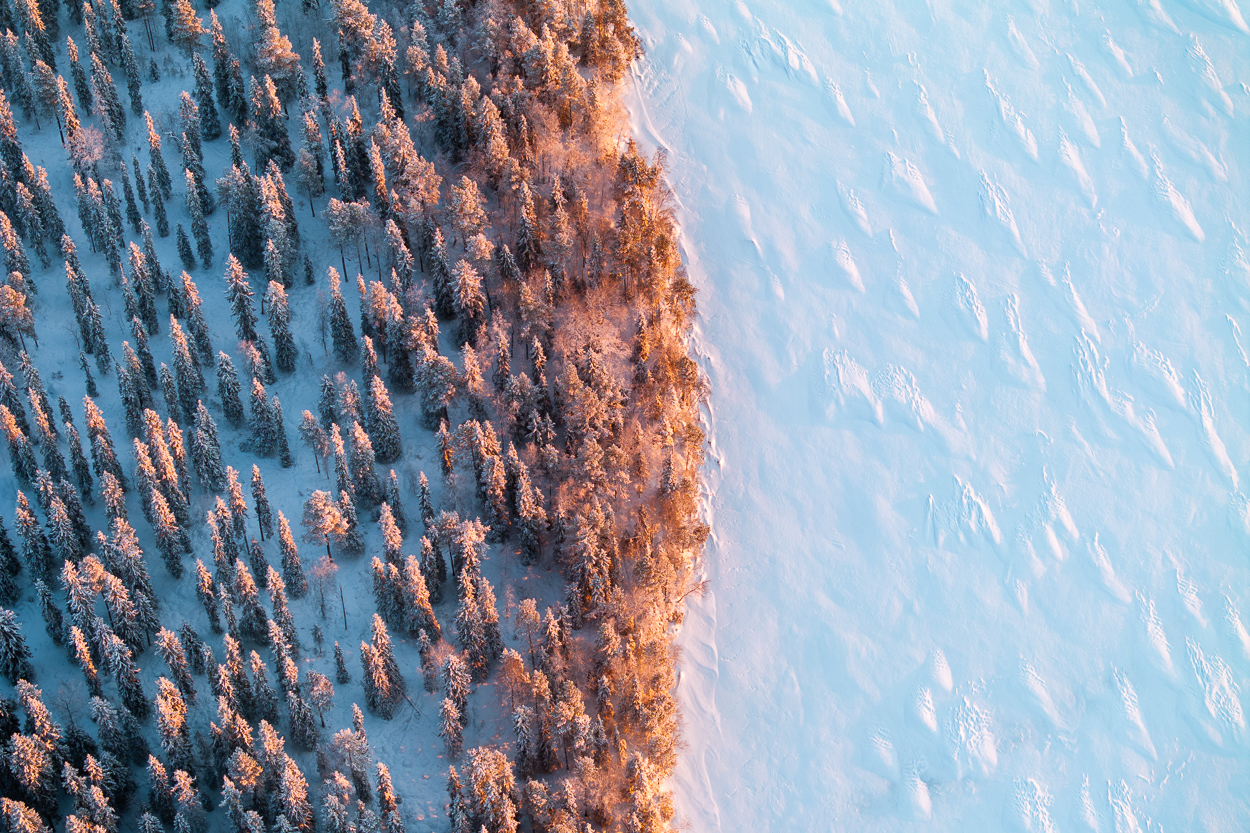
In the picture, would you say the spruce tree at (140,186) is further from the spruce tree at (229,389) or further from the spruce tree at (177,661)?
the spruce tree at (177,661)

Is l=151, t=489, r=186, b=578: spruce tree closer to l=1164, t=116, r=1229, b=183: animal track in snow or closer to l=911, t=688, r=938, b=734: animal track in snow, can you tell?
l=911, t=688, r=938, b=734: animal track in snow

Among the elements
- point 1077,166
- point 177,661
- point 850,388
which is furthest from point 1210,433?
point 177,661

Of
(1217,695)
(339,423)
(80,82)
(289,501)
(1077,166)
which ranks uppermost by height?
(80,82)

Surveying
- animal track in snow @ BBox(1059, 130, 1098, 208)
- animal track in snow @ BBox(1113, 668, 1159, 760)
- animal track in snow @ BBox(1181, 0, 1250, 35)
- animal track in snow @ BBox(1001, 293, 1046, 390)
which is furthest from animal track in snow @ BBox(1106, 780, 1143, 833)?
animal track in snow @ BBox(1181, 0, 1250, 35)

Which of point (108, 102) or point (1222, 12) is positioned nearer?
point (108, 102)

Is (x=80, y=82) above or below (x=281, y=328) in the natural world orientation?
above

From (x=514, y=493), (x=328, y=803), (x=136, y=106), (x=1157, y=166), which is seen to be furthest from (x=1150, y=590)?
(x=136, y=106)

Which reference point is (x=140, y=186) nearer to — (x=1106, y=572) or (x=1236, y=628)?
(x=1106, y=572)
